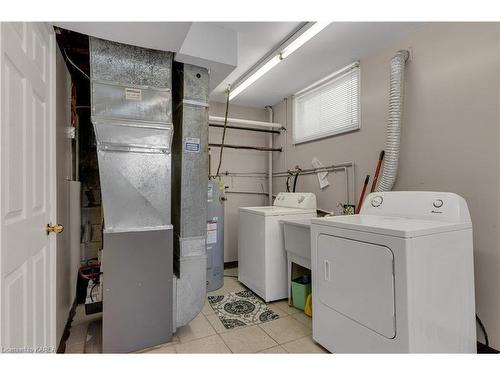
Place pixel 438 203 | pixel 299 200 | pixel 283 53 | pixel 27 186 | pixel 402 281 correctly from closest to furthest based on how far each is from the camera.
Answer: pixel 27 186 → pixel 402 281 → pixel 438 203 → pixel 283 53 → pixel 299 200

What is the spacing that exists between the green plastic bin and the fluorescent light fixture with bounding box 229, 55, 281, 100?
87.5 inches

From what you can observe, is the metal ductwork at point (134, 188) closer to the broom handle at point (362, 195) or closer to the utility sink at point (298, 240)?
the utility sink at point (298, 240)

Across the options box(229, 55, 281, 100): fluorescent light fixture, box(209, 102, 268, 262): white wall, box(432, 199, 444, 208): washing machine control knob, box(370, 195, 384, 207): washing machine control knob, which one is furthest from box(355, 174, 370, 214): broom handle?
box(209, 102, 268, 262): white wall

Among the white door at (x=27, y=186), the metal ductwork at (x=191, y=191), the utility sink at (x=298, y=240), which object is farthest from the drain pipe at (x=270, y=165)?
the white door at (x=27, y=186)

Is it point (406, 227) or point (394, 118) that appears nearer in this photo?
point (406, 227)

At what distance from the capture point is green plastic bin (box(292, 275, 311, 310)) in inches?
96.0

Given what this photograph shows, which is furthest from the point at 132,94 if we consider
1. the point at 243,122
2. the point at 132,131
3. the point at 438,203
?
the point at 438,203

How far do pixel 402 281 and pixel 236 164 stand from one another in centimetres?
286

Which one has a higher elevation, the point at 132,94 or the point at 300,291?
the point at 132,94

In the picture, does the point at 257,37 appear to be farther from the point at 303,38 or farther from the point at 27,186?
the point at 27,186

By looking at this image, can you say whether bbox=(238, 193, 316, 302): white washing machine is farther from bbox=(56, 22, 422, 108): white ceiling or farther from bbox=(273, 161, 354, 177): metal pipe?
bbox=(56, 22, 422, 108): white ceiling

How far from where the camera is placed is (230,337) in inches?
79.4

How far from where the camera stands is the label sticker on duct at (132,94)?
179 cm
